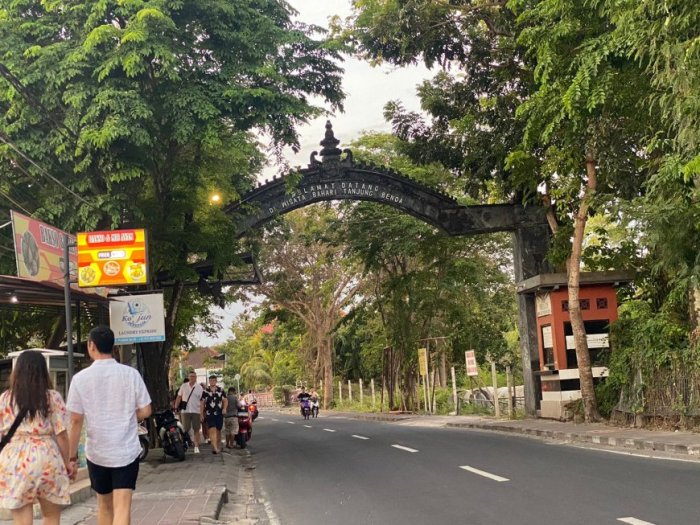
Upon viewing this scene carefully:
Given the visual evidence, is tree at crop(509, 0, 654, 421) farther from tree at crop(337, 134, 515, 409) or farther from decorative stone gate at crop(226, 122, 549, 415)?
tree at crop(337, 134, 515, 409)

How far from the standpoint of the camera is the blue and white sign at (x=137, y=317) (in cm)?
1338

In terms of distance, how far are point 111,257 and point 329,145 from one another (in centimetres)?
1005

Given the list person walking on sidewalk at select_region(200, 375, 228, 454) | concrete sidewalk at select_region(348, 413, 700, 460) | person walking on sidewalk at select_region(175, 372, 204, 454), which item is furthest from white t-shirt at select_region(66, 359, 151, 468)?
person walking on sidewalk at select_region(175, 372, 204, 454)

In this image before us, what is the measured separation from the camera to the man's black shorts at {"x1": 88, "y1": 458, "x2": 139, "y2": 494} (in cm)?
551

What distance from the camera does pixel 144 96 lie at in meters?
13.4

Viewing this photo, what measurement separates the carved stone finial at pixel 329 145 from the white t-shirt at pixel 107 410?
1606cm

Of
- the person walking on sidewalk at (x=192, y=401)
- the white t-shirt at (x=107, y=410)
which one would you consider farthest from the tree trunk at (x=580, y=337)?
the white t-shirt at (x=107, y=410)

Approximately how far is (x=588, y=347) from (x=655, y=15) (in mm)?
9883

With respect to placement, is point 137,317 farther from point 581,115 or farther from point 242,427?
point 581,115

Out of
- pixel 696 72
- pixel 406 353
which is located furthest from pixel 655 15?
pixel 406 353

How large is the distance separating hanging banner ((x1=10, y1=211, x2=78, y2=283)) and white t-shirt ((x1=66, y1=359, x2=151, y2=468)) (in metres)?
5.28

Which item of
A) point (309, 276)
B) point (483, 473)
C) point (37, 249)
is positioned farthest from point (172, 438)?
point (309, 276)

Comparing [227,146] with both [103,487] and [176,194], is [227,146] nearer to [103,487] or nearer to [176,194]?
[176,194]

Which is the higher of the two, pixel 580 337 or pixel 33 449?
pixel 580 337
